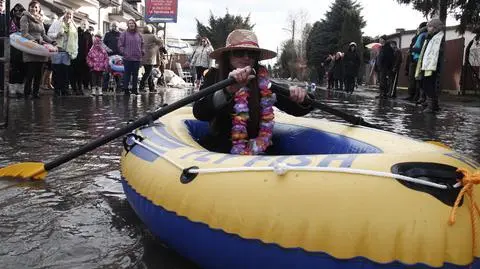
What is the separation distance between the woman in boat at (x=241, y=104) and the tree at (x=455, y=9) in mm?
14852

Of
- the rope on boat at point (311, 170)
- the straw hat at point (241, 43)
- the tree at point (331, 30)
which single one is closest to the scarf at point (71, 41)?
the straw hat at point (241, 43)

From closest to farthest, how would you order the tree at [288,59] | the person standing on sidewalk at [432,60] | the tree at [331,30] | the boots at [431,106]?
the person standing on sidewalk at [432,60] → the boots at [431,106] → the tree at [331,30] → the tree at [288,59]

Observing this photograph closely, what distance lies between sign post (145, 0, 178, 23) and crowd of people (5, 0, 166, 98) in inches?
379

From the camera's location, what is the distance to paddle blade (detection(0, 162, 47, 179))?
4.16 meters

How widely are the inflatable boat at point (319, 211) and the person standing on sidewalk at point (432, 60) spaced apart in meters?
7.90

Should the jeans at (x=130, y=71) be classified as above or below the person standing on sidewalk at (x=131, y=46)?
below

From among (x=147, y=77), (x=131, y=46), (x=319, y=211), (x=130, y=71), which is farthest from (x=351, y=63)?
(x=319, y=211)

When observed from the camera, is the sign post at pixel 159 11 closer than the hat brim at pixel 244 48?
No

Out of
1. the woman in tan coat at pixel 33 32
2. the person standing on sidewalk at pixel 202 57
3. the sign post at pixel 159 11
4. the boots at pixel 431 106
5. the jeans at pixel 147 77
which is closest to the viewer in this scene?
the woman in tan coat at pixel 33 32

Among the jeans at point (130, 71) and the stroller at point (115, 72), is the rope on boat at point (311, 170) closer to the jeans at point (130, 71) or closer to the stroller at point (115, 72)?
the jeans at point (130, 71)

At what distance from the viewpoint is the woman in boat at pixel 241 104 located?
3439 millimetres

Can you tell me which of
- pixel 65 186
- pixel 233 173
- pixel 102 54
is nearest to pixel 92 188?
pixel 65 186

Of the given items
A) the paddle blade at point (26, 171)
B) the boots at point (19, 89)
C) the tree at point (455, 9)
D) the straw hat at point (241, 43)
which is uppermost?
the tree at point (455, 9)

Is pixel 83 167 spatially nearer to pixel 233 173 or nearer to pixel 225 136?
pixel 225 136
